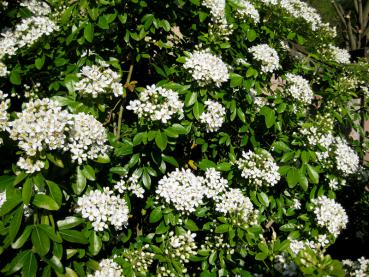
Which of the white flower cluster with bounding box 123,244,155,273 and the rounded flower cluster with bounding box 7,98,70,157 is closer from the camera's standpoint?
the rounded flower cluster with bounding box 7,98,70,157

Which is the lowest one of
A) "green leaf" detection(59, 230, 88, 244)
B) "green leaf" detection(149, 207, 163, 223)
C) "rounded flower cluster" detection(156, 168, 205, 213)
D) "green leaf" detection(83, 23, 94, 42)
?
"green leaf" detection(149, 207, 163, 223)

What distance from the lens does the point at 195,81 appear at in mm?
2635

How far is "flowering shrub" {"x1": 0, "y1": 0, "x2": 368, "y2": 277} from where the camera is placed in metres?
2.03

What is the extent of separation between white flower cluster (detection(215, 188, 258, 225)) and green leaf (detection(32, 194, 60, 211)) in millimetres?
1048

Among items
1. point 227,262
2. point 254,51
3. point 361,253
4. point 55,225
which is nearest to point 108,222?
point 55,225

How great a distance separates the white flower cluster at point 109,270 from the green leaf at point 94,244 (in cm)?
11

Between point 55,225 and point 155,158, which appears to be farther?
point 155,158

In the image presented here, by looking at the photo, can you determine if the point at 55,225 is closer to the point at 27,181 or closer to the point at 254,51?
the point at 27,181

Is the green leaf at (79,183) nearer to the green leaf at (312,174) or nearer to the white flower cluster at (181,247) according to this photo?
the white flower cluster at (181,247)

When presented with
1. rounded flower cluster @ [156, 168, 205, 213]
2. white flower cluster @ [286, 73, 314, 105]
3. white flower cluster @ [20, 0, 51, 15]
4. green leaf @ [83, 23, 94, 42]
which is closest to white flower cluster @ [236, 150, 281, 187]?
rounded flower cluster @ [156, 168, 205, 213]

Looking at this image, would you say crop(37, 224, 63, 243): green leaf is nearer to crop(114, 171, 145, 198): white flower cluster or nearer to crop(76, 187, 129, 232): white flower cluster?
crop(76, 187, 129, 232): white flower cluster

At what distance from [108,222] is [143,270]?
14.9 inches

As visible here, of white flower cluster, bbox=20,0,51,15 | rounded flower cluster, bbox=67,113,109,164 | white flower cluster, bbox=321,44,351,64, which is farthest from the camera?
white flower cluster, bbox=321,44,351,64

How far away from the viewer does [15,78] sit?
102 inches
